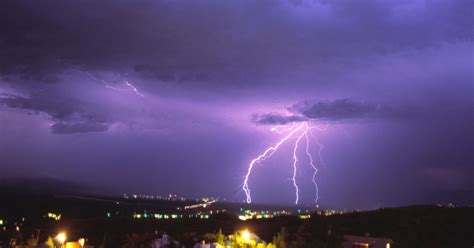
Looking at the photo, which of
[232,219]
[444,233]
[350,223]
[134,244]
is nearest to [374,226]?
[350,223]

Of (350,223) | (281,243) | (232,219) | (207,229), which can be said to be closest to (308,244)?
(281,243)

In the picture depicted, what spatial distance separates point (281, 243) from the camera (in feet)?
43.5

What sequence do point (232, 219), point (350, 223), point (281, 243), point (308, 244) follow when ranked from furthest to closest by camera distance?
point (232, 219)
point (350, 223)
point (281, 243)
point (308, 244)

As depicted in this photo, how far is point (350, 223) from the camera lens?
138 ft

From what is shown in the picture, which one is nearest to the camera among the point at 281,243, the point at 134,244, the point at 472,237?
the point at 281,243

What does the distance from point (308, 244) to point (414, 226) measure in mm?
4423

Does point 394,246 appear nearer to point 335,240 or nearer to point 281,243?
point 335,240

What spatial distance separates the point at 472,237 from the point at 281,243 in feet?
33.7

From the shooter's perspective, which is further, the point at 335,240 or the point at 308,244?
the point at 335,240

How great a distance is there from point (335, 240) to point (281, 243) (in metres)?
1.50

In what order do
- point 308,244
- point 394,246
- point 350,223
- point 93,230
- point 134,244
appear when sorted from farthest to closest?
point 350,223
point 93,230
point 134,244
point 394,246
point 308,244

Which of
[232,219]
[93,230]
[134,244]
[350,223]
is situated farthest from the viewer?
[232,219]

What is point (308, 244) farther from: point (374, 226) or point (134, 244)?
point (374, 226)

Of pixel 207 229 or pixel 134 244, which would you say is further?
pixel 207 229
